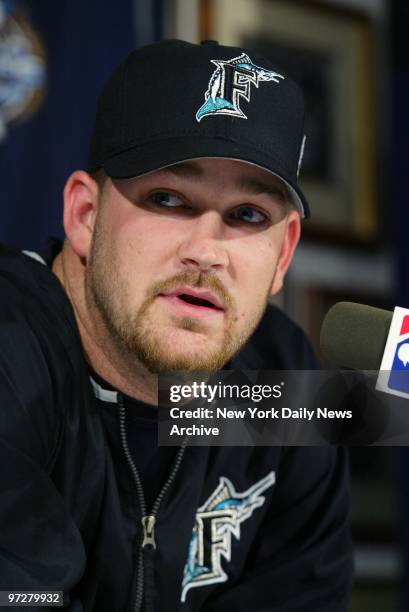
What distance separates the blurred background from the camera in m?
2.04

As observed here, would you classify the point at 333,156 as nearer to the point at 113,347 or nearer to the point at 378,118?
the point at 378,118

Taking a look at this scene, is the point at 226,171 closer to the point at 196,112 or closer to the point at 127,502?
the point at 196,112

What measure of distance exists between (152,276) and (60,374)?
0.15 metres

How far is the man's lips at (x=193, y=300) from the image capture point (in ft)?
3.34

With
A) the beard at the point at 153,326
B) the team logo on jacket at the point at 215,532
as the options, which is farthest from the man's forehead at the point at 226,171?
the team logo on jacket at the point at 215,532

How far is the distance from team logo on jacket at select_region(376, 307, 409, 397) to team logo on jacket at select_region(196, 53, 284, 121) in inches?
14.0

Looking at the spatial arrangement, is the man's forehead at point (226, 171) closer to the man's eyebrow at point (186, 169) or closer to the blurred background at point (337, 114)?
the man's eyebrow at point (186, 169)

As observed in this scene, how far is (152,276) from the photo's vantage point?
1.04 metres

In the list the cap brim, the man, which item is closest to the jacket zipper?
the man

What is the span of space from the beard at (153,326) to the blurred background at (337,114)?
0.96m

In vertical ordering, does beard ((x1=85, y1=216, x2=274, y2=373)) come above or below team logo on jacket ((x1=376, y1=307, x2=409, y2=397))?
below

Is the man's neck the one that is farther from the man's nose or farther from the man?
the man's nose
